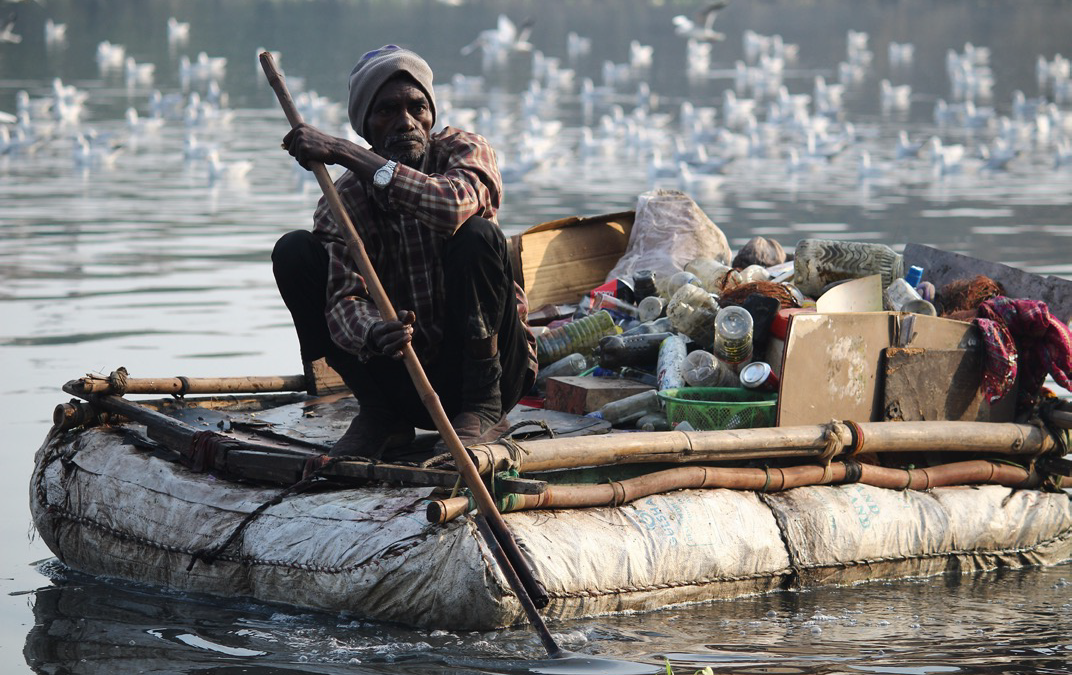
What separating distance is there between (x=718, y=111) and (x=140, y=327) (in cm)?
2080

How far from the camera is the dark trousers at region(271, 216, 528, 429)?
468 centimetres

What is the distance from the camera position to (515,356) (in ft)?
16.4

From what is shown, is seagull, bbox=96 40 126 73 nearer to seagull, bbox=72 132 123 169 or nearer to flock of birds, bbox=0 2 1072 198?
flock of birds, bbox=0 2 1072 198

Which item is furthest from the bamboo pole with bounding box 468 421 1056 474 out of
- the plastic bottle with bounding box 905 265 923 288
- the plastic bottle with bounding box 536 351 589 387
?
the plastic bottle with bounding box 536 351 589 387

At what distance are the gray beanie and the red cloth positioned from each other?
7.29ft

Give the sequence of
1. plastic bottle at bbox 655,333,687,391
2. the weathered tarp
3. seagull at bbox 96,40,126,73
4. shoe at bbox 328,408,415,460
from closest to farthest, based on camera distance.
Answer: the weathered tarp
shoe at bbox 328,408,415,460
plastic bottle at bbox 655,333,687,391
seagull at bbox 96,40,126,73

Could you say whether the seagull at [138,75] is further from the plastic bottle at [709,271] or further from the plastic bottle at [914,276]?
the plastic bottle at [914,276]

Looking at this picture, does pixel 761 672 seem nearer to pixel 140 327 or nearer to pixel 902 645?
pixel 902 645

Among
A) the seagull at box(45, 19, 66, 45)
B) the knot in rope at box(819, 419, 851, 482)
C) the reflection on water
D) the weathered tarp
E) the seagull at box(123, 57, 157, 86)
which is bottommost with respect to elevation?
the reflection on water

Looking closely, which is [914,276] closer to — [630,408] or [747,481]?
[630,408]

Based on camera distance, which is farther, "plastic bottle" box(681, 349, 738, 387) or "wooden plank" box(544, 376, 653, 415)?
"wooden plank" box(544, 376, 653, 415)

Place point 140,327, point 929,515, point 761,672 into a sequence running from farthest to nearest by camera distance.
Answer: point 140,327 → point 929,515 → point 761,672

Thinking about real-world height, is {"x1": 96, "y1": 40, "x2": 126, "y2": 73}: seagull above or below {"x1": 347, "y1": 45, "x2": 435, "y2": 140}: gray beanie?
above

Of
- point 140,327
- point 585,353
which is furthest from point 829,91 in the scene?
point 585,353
